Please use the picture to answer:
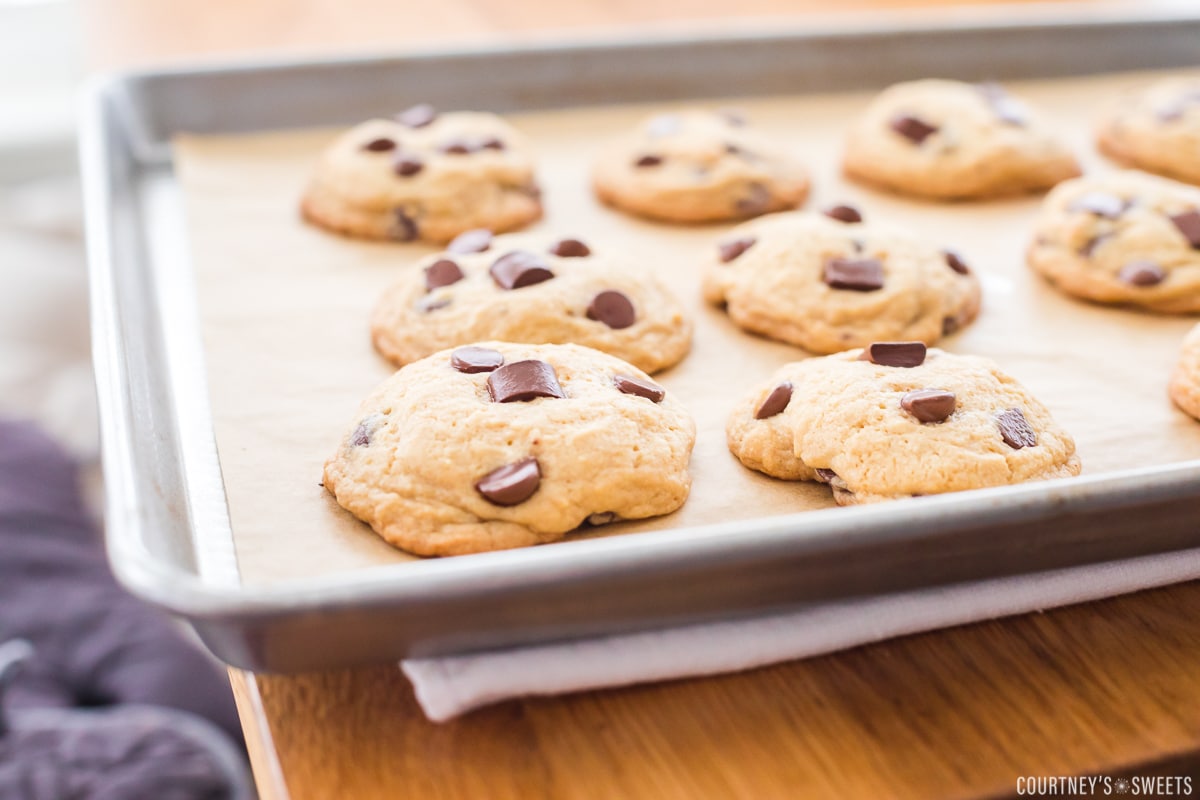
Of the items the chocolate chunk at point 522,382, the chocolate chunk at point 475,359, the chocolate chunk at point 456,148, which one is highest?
the chocolate chunk at point 522,382

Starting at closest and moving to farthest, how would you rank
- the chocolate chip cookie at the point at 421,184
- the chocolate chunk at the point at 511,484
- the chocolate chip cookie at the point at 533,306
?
the chocolate chunk at the point at 511,484
the chocolate chip cookie at the point at 533,306
the chocolate chip cookie at the point at 421,184

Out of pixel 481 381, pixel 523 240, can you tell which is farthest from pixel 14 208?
pixel 481 381

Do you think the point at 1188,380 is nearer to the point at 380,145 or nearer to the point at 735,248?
the point at 735,248

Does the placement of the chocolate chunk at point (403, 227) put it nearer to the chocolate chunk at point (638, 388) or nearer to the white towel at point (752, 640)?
the chocolate chunk at point (638, 388)

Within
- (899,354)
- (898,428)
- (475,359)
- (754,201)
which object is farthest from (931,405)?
(754,201)

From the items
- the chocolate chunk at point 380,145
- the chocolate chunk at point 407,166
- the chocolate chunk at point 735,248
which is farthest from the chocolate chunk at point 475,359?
the chocolate chunk at point 380,145

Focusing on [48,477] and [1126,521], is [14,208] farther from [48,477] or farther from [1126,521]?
[1126,521]
